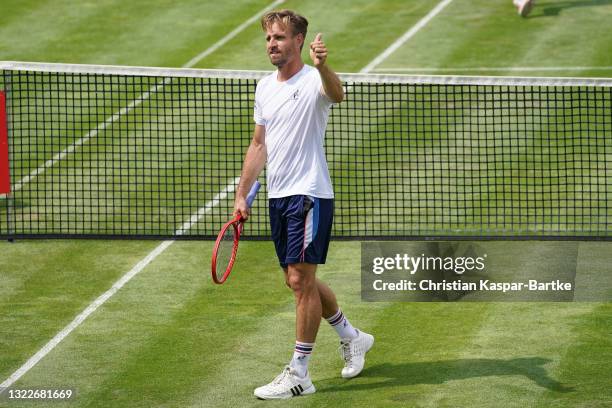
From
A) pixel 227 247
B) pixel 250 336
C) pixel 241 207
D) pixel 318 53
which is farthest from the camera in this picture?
pixel 250 336

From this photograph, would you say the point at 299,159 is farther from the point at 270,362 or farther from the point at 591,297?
the point at 591,297

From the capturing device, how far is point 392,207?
1494 centimetres

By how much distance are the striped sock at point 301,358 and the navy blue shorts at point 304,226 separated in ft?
2.08

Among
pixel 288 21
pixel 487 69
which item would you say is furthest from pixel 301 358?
pixel 487 69

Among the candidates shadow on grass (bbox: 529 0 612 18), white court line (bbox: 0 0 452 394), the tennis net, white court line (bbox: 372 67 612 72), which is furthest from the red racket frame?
shadow on grass (bbox: 529 0 612 18)

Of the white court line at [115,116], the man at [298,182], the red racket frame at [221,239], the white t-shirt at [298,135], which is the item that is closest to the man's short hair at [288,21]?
the man at [298,182]

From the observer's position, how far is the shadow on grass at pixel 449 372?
31.3ft

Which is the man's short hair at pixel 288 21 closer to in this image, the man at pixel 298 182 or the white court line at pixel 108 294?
the man at pixel 298 182

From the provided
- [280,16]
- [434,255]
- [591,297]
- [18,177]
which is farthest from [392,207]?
[280,16]

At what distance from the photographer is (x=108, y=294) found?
39.2 feet

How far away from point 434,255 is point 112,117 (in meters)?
6.40

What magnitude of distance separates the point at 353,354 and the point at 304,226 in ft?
3.85

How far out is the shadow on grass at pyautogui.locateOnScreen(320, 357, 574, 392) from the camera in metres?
9.55

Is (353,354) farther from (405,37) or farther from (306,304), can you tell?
(405,37)
